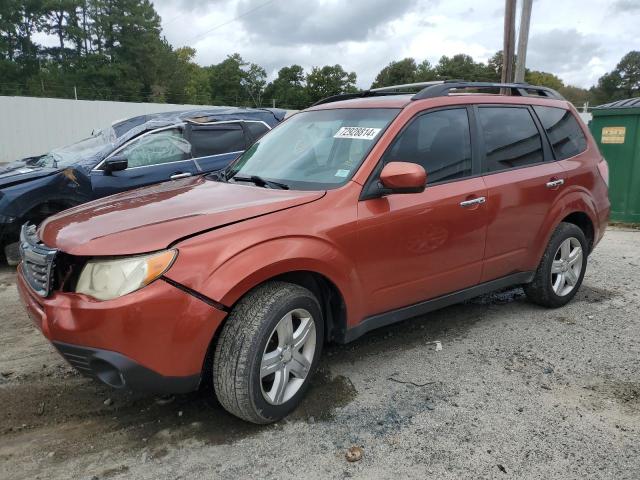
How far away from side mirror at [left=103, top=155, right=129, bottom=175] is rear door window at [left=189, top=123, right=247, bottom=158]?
3.02ft

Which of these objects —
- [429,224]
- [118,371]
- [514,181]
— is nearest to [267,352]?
[118,371]

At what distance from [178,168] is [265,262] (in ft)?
14.5

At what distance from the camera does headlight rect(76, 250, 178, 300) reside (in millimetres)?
2422

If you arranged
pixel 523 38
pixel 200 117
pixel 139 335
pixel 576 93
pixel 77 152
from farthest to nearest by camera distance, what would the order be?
1. pixel 576 93
2. pixel 523 38
3. pixel 200 117
4. pixel 77 152
5. pixel 139 335

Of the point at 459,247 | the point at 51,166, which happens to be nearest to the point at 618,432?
the point at 459,247

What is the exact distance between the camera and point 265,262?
266cm

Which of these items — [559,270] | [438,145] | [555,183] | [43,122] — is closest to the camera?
[438,145]

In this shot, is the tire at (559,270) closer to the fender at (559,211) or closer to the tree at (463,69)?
the fender at (559,211)

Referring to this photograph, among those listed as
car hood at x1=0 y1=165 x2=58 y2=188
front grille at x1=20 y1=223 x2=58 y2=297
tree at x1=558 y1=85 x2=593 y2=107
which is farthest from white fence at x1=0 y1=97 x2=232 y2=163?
tree at x1=558 y1=85 x2=593 y2=107

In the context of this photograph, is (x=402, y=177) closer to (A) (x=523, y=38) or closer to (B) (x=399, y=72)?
(A) (x=523, y=38)

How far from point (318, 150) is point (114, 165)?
3.65 metres

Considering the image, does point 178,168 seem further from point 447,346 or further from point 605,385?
point 605,385

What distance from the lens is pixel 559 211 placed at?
432 cm

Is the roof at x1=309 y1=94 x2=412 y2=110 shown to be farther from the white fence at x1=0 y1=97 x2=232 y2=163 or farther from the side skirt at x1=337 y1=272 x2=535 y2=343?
the white fence at x1=0 y1=97 x2=232 y2=163
